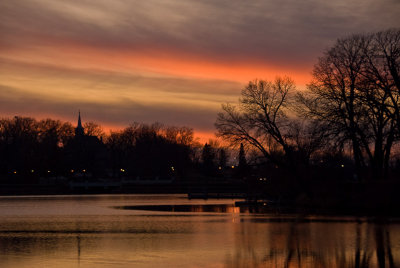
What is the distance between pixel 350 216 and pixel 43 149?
400 ft

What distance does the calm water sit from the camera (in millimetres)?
25062

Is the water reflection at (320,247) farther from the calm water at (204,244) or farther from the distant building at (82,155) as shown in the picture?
the distant building at (82,155)

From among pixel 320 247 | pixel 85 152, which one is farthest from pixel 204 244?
pixel 85 152

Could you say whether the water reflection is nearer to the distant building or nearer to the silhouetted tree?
the silhouetted tree

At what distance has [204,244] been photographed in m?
31.1

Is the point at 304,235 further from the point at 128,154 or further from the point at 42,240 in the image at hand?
the point at 128,154

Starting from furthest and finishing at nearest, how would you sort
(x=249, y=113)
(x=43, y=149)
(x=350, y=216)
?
(x=43, y=149)
(x=249, y=113)
(x=350, y=216)

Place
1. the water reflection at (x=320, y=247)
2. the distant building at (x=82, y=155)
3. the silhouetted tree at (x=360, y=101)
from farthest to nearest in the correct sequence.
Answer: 1. the distant building at (x=82, y=155)
2. the silhouetted tree at (x=360, y=101)
3. the water reflection at (x=320, y=247)

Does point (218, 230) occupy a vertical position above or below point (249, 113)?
below

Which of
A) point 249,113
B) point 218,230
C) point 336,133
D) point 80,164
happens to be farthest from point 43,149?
point 218,230

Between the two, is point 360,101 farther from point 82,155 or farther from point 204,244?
point 82,155

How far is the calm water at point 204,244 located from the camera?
987 inches

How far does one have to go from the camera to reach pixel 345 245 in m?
29.7

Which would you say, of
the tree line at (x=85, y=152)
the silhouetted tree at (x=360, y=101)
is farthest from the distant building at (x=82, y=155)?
the silhouetted tree at (x=360, y=101)
